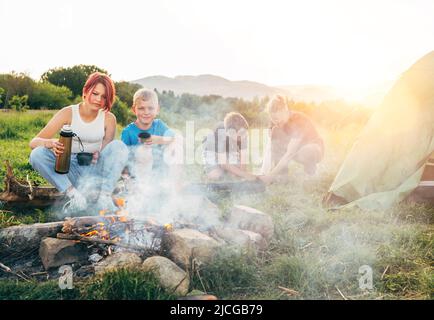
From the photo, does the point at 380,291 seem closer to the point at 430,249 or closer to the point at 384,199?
the point at 430,249

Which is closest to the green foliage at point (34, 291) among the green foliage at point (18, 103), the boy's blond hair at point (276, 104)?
the green foliage at point (18, 103)

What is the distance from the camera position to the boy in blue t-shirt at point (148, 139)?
3254 mm

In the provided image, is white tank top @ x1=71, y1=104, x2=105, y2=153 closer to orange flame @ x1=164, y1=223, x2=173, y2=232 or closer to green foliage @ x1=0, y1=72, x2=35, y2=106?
green foliage @ x1=0, y1=72, x2=35, y2=106

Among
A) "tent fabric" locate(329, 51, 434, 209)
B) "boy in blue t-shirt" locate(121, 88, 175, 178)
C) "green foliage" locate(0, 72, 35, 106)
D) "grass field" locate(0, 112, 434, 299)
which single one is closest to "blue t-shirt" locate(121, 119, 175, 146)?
"boy in blue t-shirt" locate(121, 88, 175, 178)

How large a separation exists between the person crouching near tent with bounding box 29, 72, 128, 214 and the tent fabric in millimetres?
2008

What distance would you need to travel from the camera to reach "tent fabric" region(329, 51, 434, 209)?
11.2 ft

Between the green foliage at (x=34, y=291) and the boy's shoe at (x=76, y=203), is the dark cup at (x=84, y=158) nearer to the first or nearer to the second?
the boy's shoe at (x=76, y=203)

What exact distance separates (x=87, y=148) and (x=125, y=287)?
1.27m

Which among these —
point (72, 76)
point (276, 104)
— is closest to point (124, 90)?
point (72, 76)

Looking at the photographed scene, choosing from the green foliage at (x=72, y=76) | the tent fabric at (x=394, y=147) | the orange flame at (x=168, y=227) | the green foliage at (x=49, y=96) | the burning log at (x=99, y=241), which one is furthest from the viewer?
the green foliage at (x=49, y=96)

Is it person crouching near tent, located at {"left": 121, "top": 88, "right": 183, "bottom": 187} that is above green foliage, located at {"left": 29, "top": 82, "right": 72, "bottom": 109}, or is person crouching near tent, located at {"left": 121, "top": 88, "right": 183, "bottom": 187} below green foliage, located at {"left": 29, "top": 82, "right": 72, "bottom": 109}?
below

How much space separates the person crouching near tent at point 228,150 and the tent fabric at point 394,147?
2.96 ft

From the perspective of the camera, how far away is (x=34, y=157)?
3.02 meters
